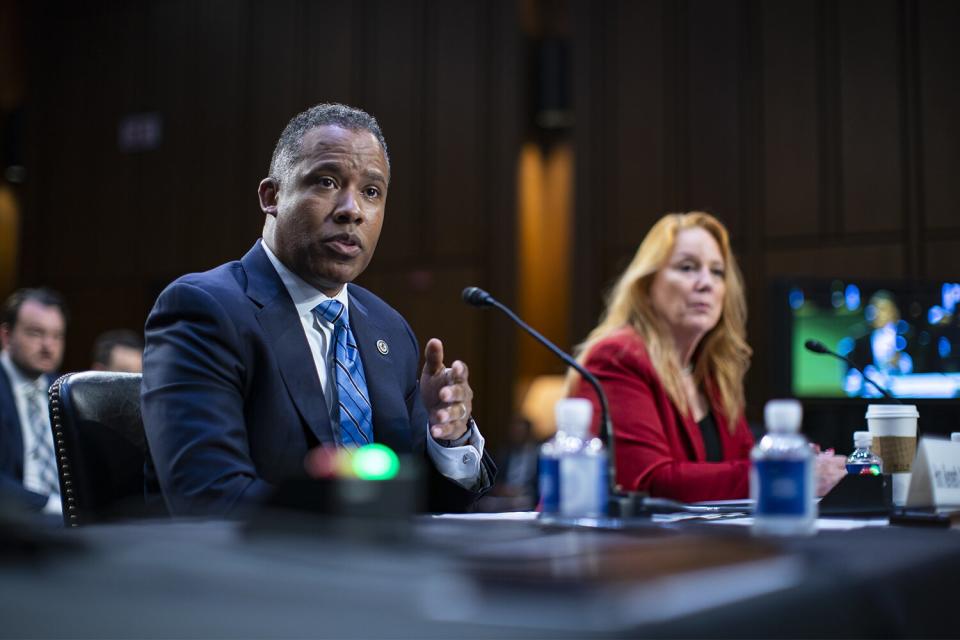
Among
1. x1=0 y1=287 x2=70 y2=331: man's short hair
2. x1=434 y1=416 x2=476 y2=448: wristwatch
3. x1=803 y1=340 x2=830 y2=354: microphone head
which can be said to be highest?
x1=0 y1=287 x2=70 y2=331: man's short hair

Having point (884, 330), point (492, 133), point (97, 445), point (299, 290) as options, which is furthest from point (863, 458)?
point (492, 133)

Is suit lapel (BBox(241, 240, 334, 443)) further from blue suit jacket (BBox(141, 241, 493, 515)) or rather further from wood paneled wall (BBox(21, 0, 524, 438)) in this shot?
wood paneled wall (BBox(21, 0, 524, 438))

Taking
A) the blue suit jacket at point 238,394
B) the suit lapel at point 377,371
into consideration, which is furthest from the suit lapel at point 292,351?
the suit lapel at point 377,371

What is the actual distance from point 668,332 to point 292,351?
1.31 meters

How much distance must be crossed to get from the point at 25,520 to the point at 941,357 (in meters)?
3.09

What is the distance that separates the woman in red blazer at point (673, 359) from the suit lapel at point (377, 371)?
715 mm

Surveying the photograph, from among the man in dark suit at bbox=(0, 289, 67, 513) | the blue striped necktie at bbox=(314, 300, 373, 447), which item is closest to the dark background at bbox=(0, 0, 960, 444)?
the man in dark suit at bbox=(0, 289, 67, 513)

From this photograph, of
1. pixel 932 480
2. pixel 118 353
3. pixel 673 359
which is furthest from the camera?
pixel 118 353

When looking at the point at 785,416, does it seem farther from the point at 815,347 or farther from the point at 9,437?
the point at 9,437

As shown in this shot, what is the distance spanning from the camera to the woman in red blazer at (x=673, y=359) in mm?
2479

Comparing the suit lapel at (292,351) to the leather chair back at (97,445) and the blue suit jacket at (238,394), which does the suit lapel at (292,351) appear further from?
the leather chair back at (97,445)

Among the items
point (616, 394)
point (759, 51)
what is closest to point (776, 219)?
point (759, 51)

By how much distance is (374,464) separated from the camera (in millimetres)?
816

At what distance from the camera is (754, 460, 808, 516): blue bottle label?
1.09m
